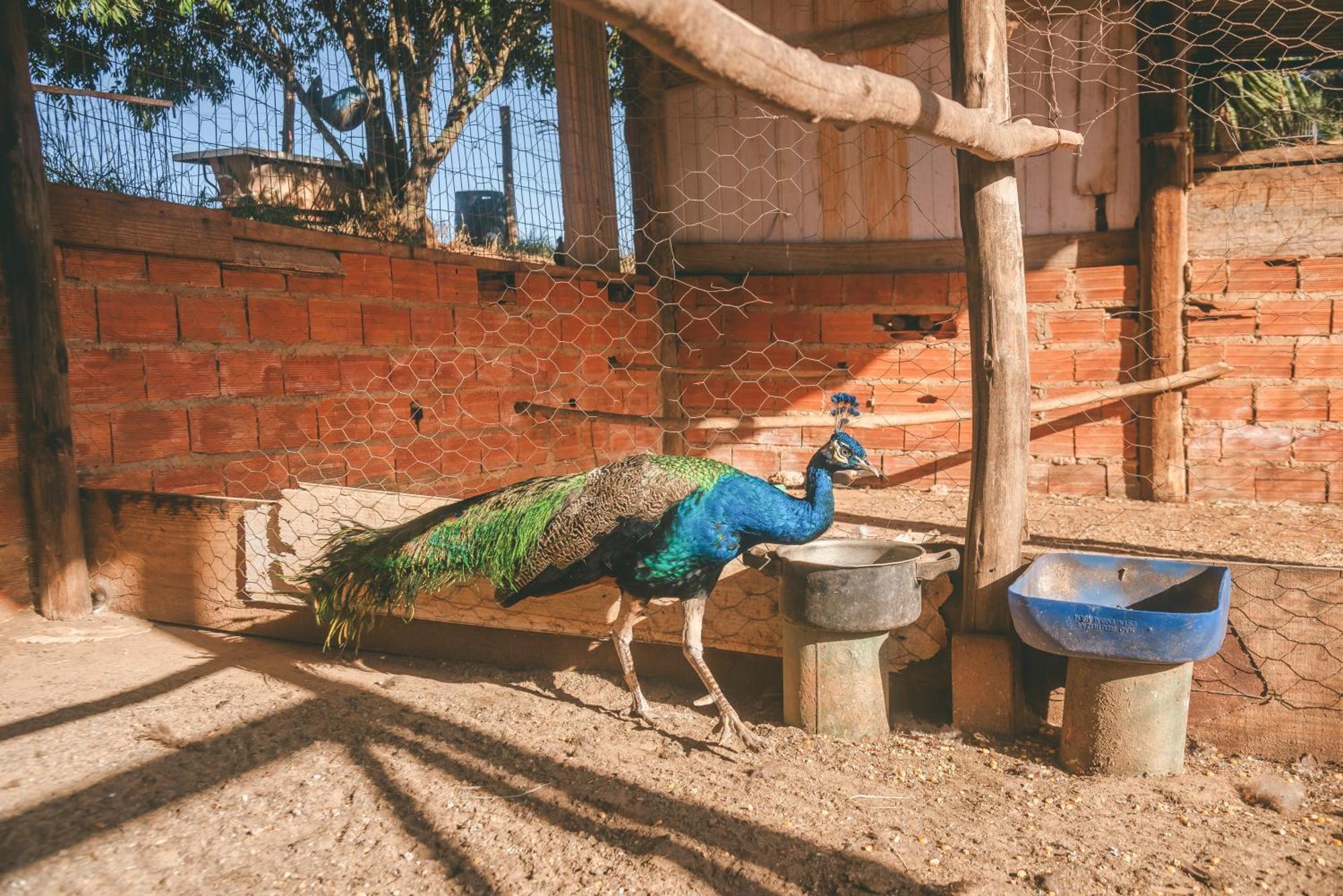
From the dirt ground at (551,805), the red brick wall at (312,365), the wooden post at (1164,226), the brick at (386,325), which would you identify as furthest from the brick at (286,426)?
the wooden post at (1164,226)

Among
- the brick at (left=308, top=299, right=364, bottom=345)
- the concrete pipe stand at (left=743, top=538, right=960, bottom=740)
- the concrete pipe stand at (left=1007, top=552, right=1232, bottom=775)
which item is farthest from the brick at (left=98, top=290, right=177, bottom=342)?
the concrete pipe stand at (left=1007, top=552, right=1232, bottom=775)

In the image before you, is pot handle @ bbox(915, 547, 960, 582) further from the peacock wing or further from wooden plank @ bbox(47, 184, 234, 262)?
wooden plank @ bbox(47, 184, 234, 262)

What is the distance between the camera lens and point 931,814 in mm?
2371

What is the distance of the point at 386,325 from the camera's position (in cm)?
459

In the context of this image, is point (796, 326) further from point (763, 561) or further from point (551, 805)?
point (551, 805)

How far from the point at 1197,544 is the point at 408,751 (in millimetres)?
3077

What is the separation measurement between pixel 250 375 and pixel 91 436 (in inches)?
26.3

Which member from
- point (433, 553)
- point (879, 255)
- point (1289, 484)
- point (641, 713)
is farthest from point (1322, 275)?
point (433, 553)

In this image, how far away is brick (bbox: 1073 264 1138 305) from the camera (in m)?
4.68

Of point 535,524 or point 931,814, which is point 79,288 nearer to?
point 535,524

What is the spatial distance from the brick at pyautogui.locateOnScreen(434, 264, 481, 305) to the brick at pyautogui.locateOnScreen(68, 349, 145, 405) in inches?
61.1

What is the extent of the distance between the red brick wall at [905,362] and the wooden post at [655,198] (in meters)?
0.12

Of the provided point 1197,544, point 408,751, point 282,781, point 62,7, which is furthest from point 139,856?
point 62,7

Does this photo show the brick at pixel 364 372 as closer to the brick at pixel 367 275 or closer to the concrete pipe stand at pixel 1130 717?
the brick at pixel 367 275
